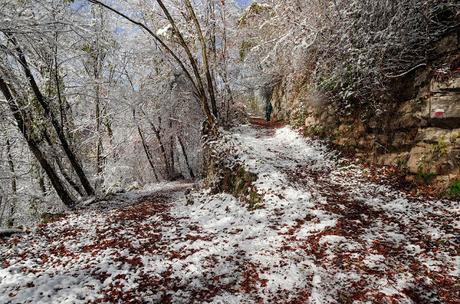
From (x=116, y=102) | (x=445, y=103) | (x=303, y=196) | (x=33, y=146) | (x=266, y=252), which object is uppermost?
(x=116, y=102)

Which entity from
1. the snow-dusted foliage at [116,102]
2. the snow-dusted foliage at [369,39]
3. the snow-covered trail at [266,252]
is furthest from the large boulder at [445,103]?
the snow-dusted foliage at [116,102]

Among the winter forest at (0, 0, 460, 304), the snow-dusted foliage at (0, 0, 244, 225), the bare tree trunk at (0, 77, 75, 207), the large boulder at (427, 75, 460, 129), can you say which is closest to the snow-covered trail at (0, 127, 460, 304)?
the winter forest at (0, 0, 460, 304)

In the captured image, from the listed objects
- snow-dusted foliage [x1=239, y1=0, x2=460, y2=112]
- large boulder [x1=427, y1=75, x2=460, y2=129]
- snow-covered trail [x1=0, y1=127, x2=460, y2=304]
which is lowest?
snow-covered trail [x1=0, y1=127, x2=460, y2=304]

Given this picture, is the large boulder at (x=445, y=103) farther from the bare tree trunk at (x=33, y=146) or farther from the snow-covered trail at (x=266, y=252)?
the bare tree trunk at (x=33, y=146)

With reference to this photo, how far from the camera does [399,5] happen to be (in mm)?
6551

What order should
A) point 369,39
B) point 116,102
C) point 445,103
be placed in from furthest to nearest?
point 116,102, point 369,39, point 445,103

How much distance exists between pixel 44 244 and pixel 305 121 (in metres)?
9.57

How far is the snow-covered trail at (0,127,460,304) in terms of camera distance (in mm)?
4160

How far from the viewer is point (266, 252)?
17.4ft

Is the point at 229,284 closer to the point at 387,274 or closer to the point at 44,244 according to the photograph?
the point at 387,274

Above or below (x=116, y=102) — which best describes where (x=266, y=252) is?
below

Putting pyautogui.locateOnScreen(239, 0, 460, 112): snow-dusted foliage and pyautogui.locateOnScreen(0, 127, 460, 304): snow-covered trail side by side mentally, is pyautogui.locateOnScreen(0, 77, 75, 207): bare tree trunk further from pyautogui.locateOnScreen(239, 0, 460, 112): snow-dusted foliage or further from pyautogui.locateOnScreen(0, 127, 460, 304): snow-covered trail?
pyautogui.locateOnScreen(239, 0, 460, 112): snow-dusted foliage

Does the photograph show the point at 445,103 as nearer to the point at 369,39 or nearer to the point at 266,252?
the point at 369,39

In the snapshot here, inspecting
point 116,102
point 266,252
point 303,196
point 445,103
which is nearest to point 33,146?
point 116,102
